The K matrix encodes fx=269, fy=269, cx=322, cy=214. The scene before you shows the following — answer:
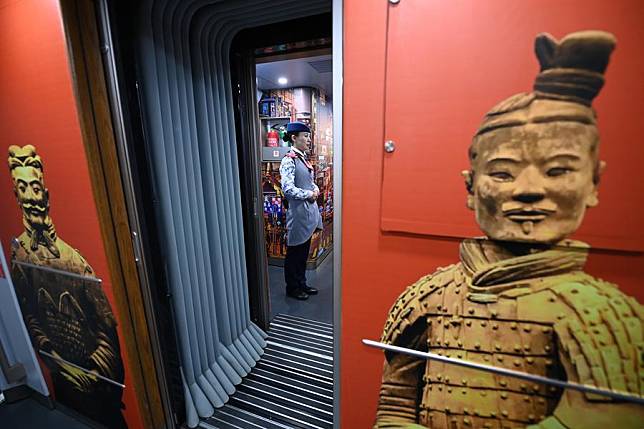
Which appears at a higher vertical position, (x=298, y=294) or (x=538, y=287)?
(x=538, y=287)

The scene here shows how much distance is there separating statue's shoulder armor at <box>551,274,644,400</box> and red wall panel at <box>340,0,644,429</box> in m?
0.04

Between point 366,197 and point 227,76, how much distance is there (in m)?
1.49

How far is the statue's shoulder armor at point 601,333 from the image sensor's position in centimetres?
68

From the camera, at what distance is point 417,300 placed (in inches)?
34.2

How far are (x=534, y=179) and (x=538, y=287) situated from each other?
0.98 ft

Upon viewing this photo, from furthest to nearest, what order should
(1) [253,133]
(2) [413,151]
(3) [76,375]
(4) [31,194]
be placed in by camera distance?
(1) [253,133], (3) [76,375], (4) [31,194], (2) [413,151]

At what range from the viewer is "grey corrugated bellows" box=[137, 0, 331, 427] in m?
1.35

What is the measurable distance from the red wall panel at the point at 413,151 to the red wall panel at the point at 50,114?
116 centimetres

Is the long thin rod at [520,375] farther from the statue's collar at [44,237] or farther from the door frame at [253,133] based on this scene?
the statue's collar at [44,237]

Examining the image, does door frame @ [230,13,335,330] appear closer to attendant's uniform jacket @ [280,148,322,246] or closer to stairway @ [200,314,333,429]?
stairway @ [200,314,333,429]

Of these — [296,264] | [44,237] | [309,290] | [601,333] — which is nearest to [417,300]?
[601,333]

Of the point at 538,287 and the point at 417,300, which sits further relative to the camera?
the point at 417,300

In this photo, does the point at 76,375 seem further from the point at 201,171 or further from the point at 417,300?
the point at 417,300

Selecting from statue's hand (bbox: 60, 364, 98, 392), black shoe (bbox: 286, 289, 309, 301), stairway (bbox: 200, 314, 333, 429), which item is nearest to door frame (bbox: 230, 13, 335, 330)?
stairway (bbox: 200, 314, 333, 429)
